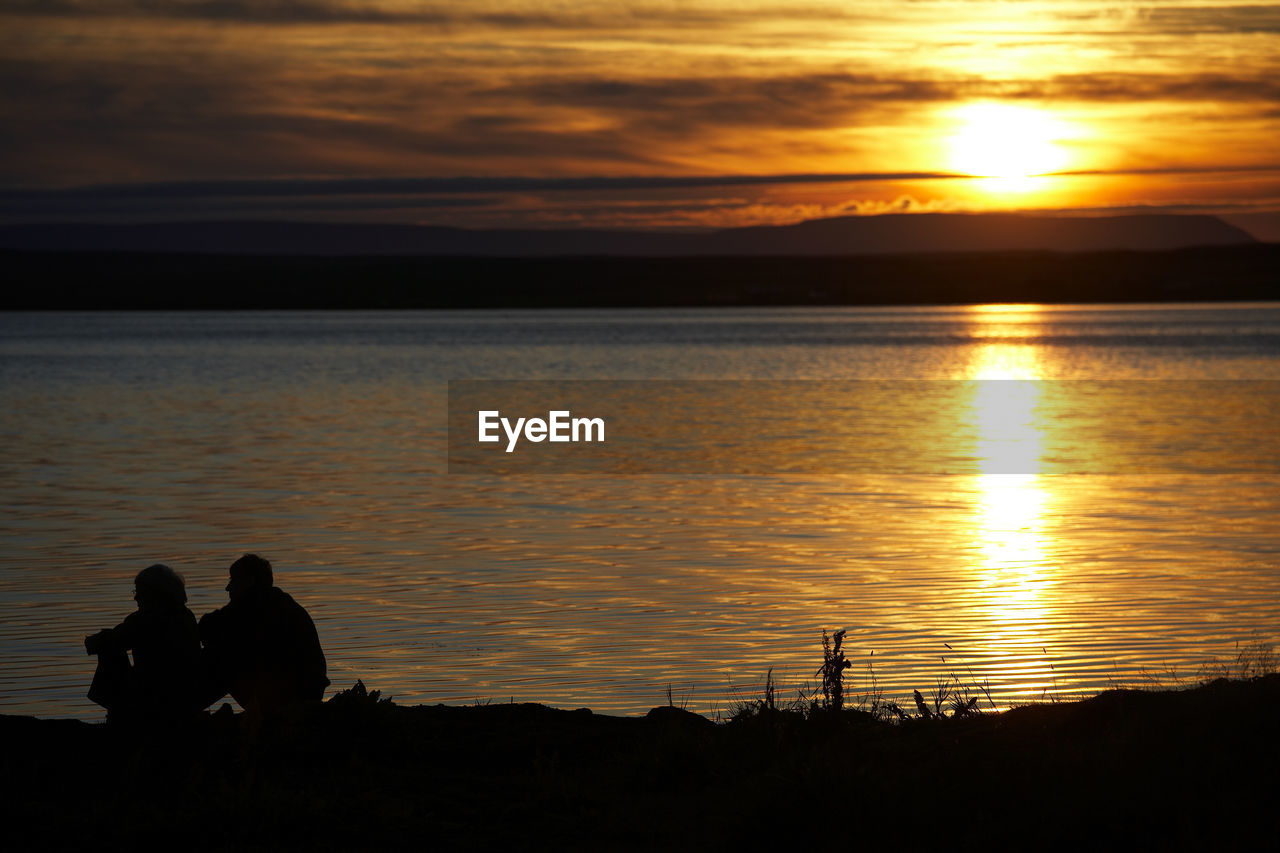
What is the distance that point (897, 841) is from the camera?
6133 millimetres

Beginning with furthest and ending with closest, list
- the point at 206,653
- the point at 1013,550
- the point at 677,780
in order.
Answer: the point at 1013,550 < the point at 206,653 < the point at 677,780

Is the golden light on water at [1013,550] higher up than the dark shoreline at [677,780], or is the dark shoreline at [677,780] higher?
the golden light on water at [1013,550]

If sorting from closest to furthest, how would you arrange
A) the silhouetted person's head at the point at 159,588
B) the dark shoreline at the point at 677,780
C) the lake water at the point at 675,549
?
the dark shoreline at the point at 677,780 → the silhouetted person's head at the point at 159,588 → the lake water at the point at 675,549

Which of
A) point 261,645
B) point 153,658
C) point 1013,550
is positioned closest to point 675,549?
point 1013,550

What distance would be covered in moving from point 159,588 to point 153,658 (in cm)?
39

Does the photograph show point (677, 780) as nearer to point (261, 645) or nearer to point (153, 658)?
point (261, 645)

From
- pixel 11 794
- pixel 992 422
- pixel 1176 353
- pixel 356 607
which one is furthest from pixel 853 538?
pixel 1176 353

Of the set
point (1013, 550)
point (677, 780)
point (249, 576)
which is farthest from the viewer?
point (1013, 550)

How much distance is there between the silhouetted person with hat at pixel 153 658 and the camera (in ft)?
24.5

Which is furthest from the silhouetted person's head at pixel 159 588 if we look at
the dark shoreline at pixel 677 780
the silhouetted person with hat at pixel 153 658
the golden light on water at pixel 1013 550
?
the golden light on water at pixel 1013 550

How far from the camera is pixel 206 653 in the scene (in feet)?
26.1

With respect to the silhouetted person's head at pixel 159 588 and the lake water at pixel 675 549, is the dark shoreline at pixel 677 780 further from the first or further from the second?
the lake water at pixel 675 549

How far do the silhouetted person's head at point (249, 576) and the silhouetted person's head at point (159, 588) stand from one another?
0.33 metres

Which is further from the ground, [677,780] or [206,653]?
[206,653]
